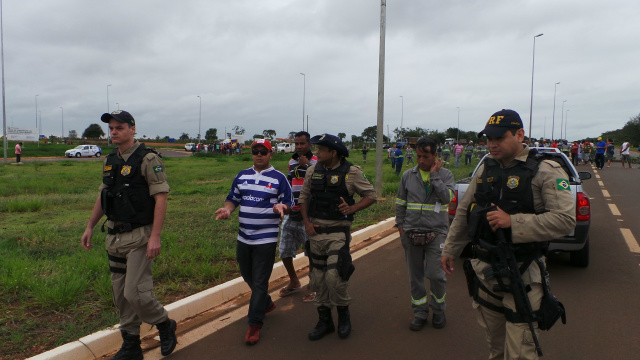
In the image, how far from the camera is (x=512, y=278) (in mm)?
2346

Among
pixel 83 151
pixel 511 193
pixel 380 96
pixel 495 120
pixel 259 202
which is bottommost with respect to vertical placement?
pixel 83 151

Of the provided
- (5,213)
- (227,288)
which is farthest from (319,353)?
(5,213)

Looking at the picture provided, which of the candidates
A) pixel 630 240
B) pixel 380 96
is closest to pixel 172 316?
pixel 630 240

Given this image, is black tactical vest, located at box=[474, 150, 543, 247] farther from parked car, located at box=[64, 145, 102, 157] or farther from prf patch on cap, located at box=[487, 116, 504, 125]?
parked car, located at box=[64, 145, 102, 157]

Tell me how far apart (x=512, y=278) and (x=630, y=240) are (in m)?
6.13

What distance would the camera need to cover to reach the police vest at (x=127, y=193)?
3188 millimetres

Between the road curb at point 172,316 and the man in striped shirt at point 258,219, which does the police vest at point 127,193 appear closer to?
the man in striped shirt at point 258,219

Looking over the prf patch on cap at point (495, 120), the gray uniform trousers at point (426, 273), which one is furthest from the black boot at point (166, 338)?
the prf patch on cap at point (495, 120)

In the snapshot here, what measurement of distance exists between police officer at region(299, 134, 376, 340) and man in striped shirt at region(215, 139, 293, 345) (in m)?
0.30

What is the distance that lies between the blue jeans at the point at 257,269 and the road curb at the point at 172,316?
2.59 ft

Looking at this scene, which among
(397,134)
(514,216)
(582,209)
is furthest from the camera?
(397,134)

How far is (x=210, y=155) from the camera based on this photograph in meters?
42.5

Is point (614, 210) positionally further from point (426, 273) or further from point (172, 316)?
point (172, 316)

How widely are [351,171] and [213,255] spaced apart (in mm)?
2640
